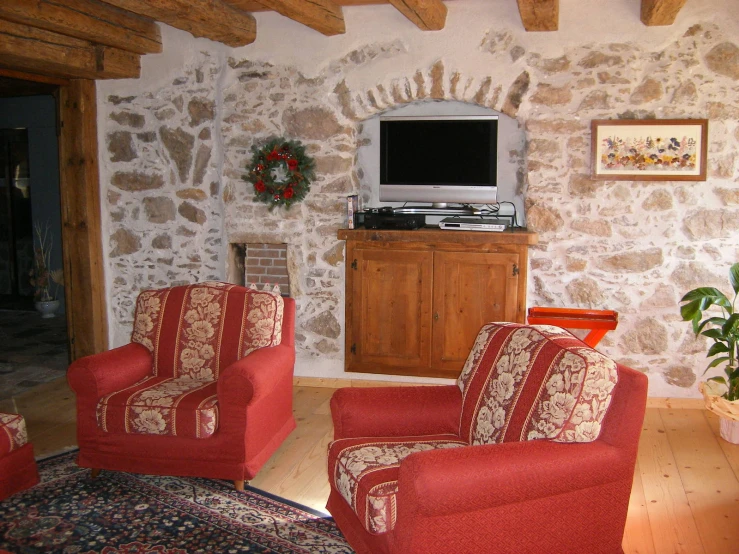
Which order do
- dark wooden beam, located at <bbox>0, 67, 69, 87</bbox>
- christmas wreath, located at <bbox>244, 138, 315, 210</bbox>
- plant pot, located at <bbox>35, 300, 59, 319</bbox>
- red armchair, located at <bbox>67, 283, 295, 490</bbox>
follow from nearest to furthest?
red armchair, located at <bbox>67, 283, 295, 490</bbox>
dark wooden beam, located at <bbox>0, 67, 69, 87</bbox>
christmas wreath, located at <bbox>244, 138, 315, 210</bbox>
plant pot, located at <bbox>35, 300, 59, 319</bbox>

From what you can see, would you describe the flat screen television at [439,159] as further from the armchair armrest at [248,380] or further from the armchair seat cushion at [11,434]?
the armchair seat cushion at [11,434]

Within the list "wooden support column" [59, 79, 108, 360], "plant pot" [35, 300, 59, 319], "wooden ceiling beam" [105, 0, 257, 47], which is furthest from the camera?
"plant pot" [35, 300, 59, 319]

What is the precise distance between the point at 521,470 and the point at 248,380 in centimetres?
138

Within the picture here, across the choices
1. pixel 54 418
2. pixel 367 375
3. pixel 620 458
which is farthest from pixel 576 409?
pixel 54 418

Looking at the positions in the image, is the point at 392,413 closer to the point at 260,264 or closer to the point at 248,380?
the point at 248,380

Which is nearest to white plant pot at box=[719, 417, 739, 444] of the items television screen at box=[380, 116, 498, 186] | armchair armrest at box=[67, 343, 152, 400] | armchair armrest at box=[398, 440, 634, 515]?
armchair armrest at box=[398, 440, 634, 515]

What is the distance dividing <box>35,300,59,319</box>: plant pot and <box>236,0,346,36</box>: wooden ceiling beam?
13.6 feet

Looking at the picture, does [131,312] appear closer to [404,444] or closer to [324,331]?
[324,331]

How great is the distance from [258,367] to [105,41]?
2.56 meters

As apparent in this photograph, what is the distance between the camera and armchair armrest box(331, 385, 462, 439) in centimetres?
283

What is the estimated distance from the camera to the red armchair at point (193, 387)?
3.20 meters

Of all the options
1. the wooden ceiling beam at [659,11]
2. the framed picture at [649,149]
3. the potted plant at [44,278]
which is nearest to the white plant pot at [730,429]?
the framed picture at [649,149]

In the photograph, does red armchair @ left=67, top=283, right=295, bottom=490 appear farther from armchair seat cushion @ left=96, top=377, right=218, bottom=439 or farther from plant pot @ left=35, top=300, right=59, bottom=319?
plant pot @ left=35, top=300, right=59, bottom=319

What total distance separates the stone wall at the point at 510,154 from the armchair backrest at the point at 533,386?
1.95 metres
